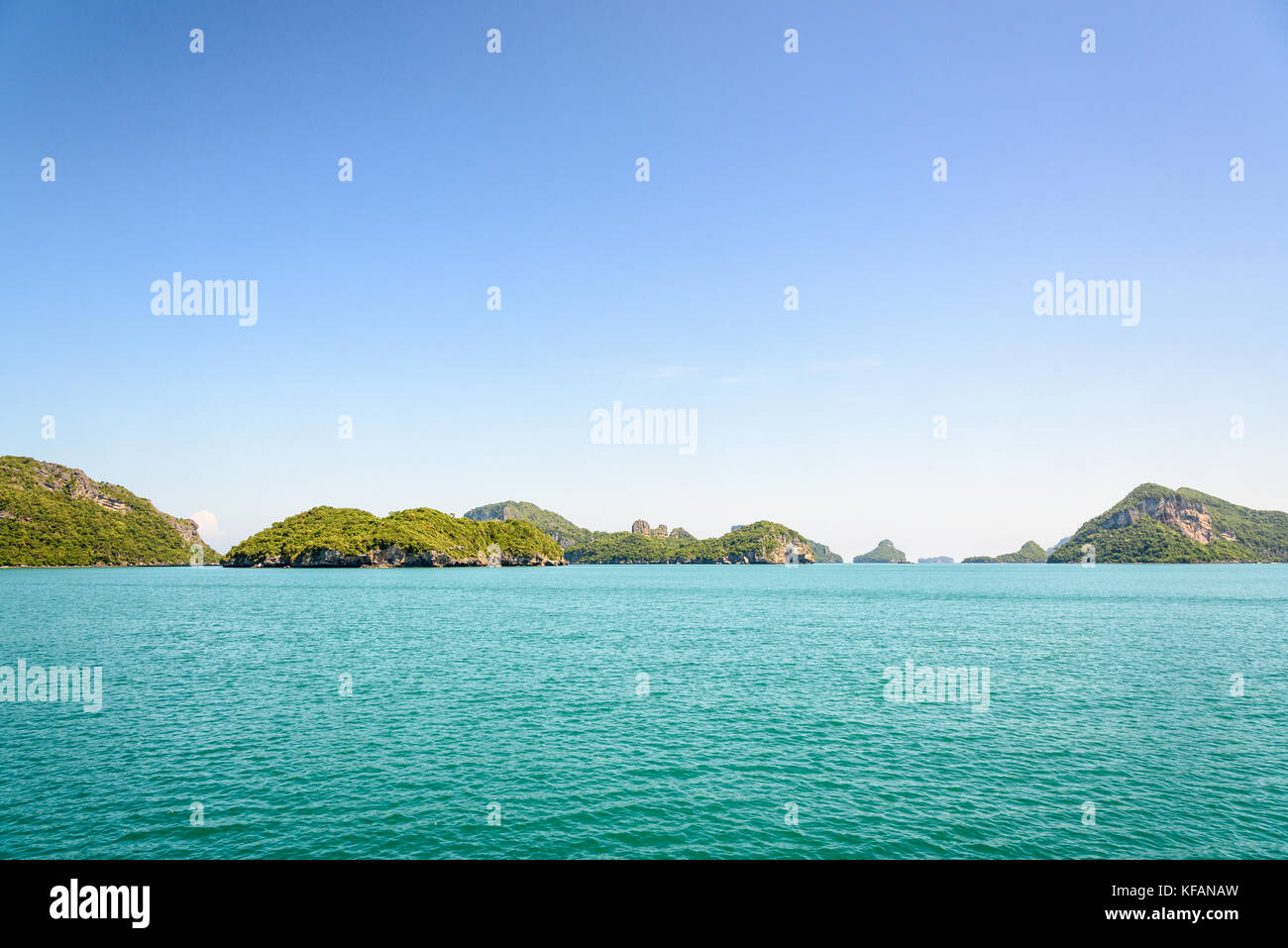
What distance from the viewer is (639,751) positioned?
2838 centimetres

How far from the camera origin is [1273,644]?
194 feet

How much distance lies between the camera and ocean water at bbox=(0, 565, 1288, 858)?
797 inches

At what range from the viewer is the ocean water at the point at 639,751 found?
2025 cm

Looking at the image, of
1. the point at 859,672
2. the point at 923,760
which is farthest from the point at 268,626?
the point at 923,760

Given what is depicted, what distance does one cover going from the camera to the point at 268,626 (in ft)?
233

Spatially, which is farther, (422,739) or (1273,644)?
(1273,644)

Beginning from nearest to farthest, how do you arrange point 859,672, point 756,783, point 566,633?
point 756,783 → point 859,672 → point 566,633
